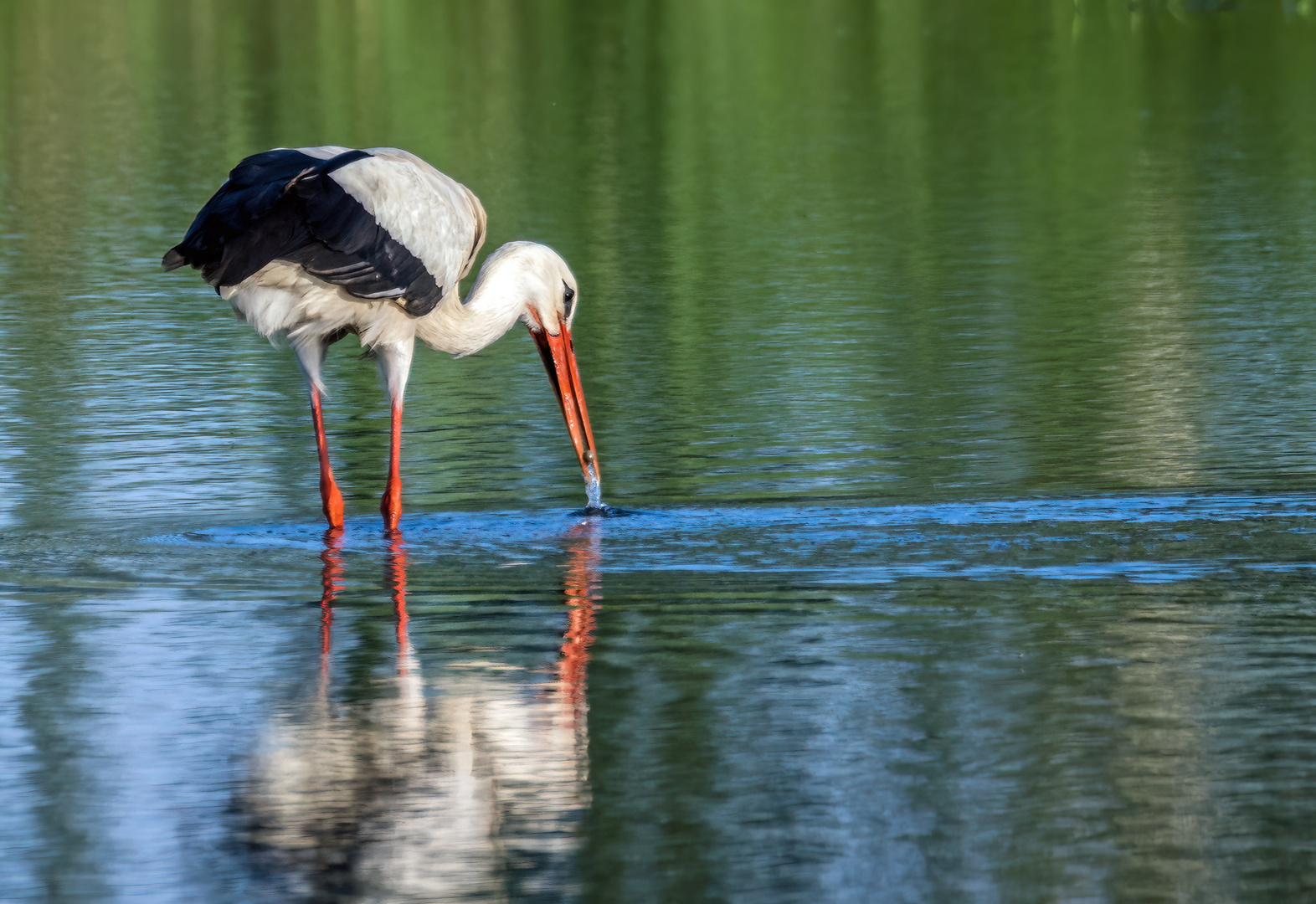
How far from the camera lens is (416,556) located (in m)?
9.40

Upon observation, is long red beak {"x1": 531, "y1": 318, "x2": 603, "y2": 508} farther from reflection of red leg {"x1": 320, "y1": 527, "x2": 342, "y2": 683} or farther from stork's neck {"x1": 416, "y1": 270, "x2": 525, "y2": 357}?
reflection of red leg {"x1": 320, "y1": 527, "x2": 342, "y2": 683}

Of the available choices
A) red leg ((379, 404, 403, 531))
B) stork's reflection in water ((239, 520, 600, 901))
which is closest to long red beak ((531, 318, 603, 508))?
red leg ((379, 404, 403, 531))

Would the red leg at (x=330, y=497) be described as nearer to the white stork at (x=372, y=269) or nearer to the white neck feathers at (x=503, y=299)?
the white stork at (x=372, y=269)

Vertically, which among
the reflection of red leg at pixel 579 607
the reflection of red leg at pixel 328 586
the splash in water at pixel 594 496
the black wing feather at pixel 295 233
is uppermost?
the black wing feather at pixel 295 233

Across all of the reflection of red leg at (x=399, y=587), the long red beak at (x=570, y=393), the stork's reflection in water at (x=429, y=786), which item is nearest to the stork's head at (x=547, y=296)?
the long red beak at (x=570, y=393)

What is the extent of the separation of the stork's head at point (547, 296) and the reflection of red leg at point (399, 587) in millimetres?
1515

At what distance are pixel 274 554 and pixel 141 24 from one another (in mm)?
45690

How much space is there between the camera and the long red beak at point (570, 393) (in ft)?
34.6

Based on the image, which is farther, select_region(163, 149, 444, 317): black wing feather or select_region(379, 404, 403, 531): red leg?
select_region(379, 404, 403, 531): red leg

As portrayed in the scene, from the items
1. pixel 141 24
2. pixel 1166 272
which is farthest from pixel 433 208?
pixel 141 24

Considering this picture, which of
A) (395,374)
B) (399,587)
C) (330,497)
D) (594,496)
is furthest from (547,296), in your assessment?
(399,587)

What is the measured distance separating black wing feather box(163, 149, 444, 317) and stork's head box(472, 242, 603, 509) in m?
0.97

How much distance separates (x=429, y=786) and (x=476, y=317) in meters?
5.03

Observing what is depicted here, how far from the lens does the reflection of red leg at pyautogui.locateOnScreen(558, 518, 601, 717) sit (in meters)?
7.34
